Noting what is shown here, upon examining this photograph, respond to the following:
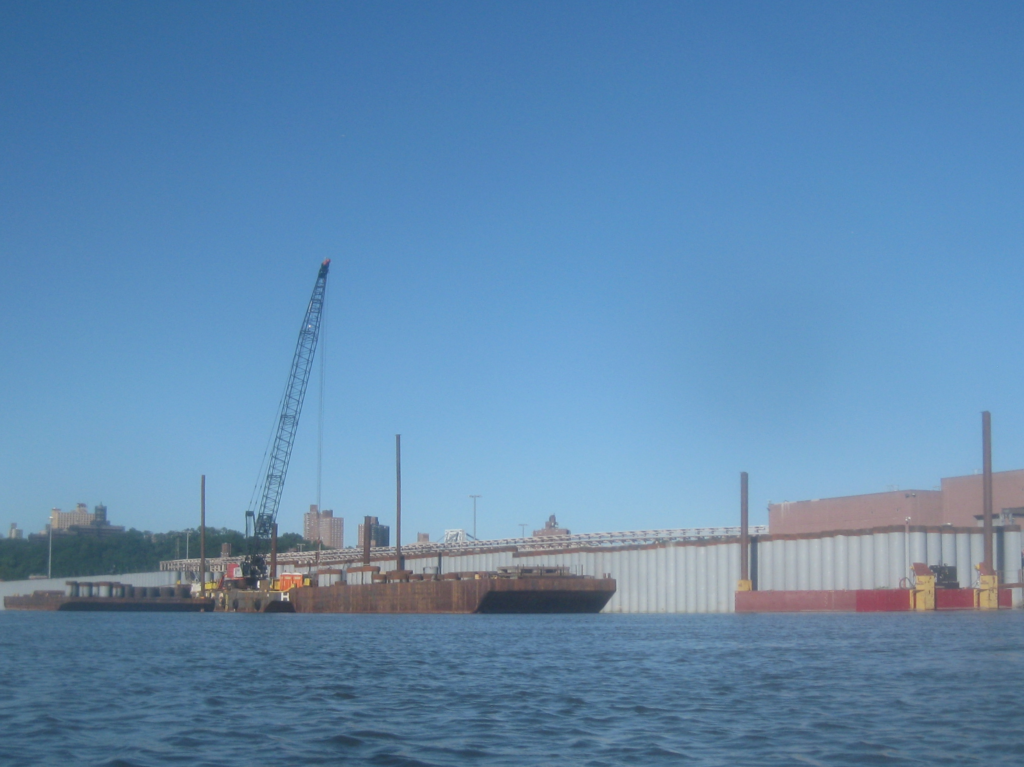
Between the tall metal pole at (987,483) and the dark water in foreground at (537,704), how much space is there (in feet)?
103

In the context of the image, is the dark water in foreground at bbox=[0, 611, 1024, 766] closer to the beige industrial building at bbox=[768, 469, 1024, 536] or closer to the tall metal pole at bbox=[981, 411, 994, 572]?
the tall metal pole at bbox=[981, 411, 994, 572]

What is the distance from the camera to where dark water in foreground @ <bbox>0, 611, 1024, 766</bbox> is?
54.5 feet

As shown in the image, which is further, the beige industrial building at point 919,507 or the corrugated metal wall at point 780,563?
the beige industrial building at point 919,507

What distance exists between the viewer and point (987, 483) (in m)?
72.7

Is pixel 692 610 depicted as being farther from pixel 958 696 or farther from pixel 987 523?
pixel 958 696

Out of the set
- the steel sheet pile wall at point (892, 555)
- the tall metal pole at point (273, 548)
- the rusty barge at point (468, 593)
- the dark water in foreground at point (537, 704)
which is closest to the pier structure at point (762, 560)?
the steel sheet pile wall at point (892, 555)

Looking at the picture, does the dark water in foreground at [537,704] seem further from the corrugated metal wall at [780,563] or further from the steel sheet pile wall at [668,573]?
the steel sheet pile wall at [668,573]

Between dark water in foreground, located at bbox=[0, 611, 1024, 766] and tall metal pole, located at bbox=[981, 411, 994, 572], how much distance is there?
3141cm

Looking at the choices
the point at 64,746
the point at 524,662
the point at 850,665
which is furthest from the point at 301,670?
the point at 850,665

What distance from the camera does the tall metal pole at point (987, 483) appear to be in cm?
6994

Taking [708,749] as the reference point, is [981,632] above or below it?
below

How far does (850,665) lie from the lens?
29.3 meters

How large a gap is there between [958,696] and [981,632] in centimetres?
2277

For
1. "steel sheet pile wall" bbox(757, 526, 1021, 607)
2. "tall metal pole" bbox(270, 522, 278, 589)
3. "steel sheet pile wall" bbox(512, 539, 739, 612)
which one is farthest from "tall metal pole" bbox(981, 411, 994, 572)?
"tall metal pole" bbox(270, 522, 278, 589)
